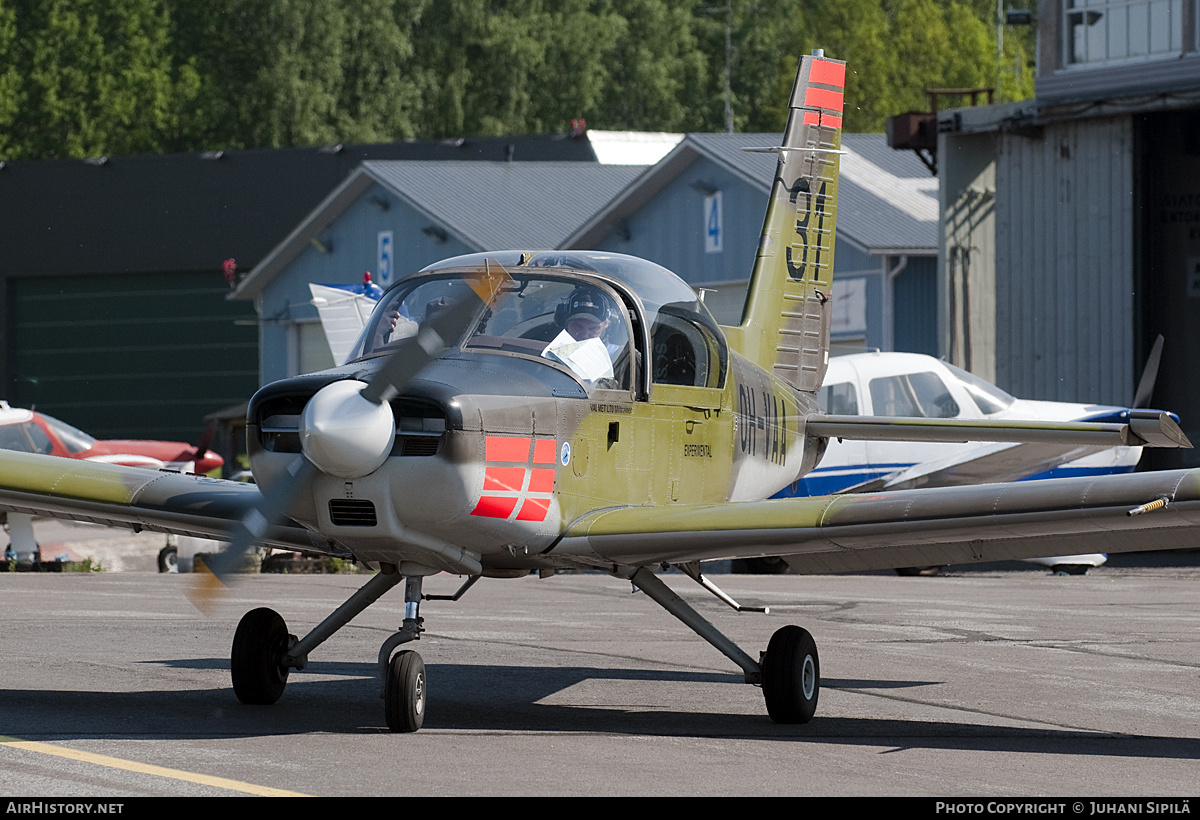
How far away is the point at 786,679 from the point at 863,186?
84.7 feet

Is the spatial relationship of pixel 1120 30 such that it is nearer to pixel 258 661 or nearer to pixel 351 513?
pixel 258 661

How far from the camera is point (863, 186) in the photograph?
110 ft

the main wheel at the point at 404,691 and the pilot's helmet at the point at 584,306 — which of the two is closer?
the main wheel at the point at 404,691

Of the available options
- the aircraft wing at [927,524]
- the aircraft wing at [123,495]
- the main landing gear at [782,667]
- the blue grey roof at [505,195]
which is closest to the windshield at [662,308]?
the aircraft wing at [927,524]

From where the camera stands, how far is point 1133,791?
21.9 feet

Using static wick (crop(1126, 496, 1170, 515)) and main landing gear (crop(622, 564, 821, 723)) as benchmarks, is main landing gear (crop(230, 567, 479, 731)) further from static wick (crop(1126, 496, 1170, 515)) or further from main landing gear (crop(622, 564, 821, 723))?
static wick (crop(1126, 496, 1170, 515))

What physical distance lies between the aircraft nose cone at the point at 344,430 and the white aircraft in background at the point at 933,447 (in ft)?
38.5

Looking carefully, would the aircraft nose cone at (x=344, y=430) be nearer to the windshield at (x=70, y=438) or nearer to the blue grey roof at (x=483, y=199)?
the windshield at (x=70, y=438)

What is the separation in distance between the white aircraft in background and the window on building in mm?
6443

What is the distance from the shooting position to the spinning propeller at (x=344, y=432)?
283 inches

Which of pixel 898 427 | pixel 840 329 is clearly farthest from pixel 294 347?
pixel 898 427

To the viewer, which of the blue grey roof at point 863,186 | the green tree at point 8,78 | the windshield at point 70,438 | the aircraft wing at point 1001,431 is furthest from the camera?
the green tree at point 8,78

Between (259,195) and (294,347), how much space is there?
7.74 meters
